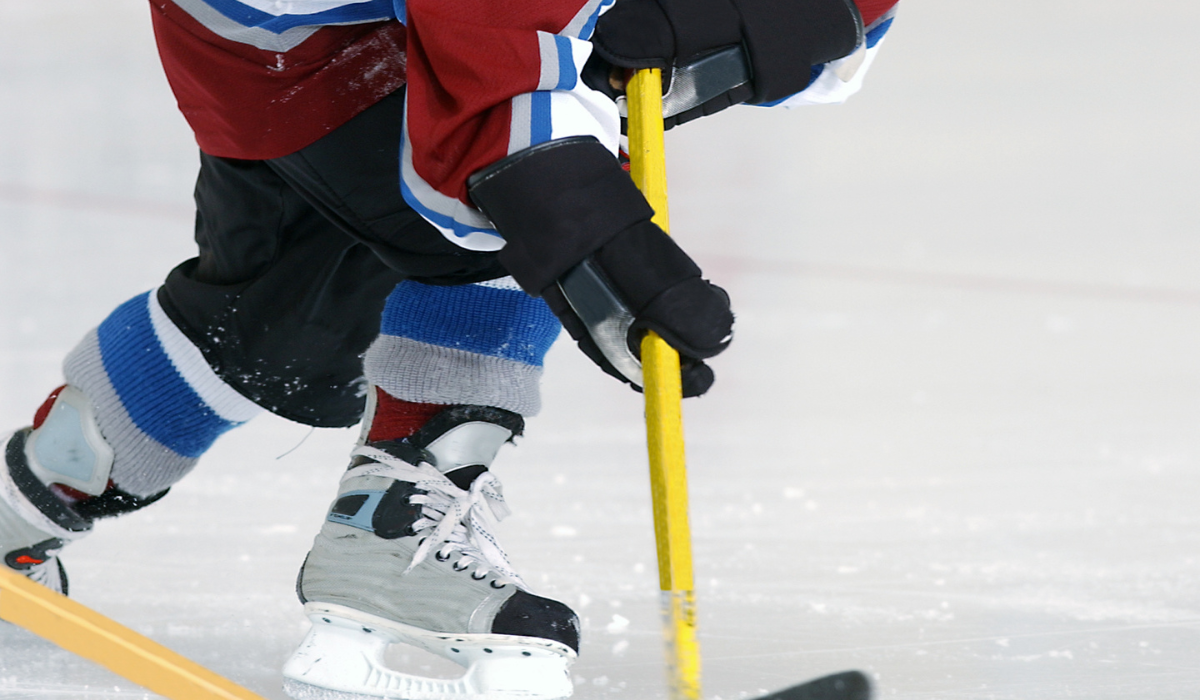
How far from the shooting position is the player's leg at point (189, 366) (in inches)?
40.6

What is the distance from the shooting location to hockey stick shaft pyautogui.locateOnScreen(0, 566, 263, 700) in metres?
0.66

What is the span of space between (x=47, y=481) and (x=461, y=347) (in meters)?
0.37

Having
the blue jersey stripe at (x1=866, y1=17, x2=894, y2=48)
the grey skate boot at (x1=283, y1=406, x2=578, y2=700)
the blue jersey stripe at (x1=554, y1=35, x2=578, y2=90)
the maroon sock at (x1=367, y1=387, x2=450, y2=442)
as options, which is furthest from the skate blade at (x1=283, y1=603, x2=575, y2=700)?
the blue jersey stripe at (x1=866, y1=17, x2=894, y2=48)

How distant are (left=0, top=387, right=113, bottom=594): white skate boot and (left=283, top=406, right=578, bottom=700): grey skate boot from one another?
241mm

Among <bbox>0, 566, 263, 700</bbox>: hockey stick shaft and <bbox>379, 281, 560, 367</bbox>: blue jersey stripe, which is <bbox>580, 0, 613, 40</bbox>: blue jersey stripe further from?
<bbox>0, 566, 263, 700</bbox>: hockey stick shaft

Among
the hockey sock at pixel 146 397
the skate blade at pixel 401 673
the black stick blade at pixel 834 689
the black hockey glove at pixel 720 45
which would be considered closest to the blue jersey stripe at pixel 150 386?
the hockey sock at pixel 146 397

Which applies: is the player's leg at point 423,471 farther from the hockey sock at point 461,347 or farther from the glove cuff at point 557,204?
the glove cuff at point 557,204

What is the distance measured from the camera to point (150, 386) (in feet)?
3.43

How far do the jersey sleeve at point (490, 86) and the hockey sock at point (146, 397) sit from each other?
0.42 meters

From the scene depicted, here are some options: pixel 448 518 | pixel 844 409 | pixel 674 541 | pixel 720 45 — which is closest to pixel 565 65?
pixel 720 45

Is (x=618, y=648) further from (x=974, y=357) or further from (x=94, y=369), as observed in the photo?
(x=974, y=357)

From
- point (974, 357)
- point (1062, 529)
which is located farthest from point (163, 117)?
point (1062, 529)

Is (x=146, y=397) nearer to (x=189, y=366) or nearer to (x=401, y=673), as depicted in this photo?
(x=189, y=366)

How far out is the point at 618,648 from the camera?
946 millimetres
